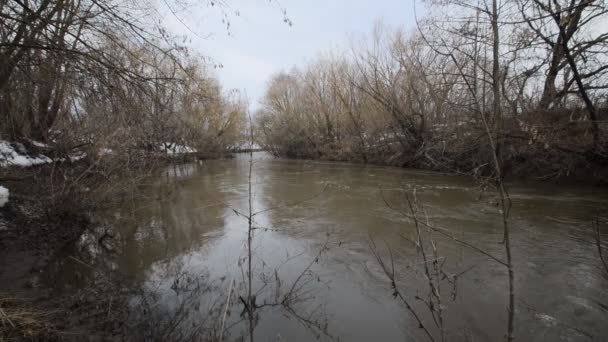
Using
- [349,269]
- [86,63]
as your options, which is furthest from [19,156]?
[349,269]

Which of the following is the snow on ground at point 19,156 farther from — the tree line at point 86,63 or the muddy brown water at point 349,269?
the tree line at point 86,63

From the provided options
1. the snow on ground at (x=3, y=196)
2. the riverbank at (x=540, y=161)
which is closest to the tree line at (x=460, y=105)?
the riverbank at (x=540, y=161)

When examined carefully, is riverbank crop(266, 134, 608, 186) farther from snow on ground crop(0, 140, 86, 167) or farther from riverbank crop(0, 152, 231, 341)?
snow on ground crop(0, 140, 86, 167)

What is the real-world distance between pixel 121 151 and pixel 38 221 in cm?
205

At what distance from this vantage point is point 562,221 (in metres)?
6.12

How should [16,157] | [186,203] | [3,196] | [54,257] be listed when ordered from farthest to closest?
[186,203] → [16,157] → [3,196] → [54,257]

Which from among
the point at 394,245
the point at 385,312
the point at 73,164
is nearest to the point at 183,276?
the point at 385,312

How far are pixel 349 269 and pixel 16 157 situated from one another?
28.3ft

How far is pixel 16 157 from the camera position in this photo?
23.7 ft

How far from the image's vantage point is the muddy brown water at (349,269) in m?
2.99

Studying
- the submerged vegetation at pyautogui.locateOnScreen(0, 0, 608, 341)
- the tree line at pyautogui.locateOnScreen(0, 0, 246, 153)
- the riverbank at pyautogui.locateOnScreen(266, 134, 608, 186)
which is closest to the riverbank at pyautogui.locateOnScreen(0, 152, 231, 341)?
the submerged vegetation at pyautogui.locateOnScreen(0, 0, 608, 341)

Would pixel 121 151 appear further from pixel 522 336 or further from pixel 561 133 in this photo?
pixel 561 133

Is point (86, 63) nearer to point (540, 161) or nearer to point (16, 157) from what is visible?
point (16, 157)

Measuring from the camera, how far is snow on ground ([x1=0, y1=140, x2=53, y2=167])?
6.88 metres
